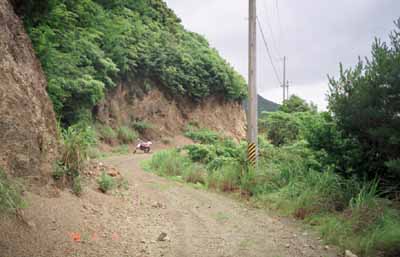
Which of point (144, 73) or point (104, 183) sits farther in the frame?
point (144, 73)

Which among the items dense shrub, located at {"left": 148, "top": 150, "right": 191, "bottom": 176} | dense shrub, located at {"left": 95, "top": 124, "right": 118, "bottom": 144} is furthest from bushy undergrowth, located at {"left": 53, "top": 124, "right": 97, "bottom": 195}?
dense shrub, located at {"left": 95, "top": 124, "right": 118, "bottom": 144}

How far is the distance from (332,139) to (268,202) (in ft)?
7.52

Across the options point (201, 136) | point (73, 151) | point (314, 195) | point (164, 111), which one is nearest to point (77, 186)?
point (73, 151)

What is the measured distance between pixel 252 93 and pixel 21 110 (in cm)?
790

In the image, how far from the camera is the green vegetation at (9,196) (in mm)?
4527

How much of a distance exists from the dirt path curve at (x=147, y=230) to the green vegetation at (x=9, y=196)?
0.65 ft

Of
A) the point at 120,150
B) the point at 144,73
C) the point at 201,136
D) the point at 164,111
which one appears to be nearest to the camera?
the point at 120,150

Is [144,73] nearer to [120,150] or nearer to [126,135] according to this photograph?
[126,135]

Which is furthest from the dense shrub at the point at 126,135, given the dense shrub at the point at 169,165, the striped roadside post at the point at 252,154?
the striped roadside post at the point at 252,154

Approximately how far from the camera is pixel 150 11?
3434 cm

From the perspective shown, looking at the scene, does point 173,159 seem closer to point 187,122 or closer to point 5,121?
point 5,121

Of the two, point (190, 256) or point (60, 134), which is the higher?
point (60, 134)

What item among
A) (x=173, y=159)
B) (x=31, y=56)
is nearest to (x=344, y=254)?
(x=31, y=56)

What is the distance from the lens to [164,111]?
3231cm
